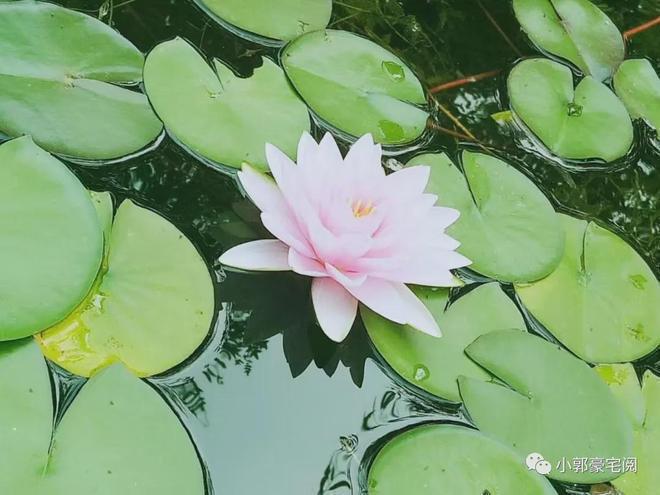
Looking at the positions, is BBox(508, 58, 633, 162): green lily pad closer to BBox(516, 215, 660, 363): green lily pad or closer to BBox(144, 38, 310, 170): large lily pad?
BBox(516, 215, 660, 363): green lily pad

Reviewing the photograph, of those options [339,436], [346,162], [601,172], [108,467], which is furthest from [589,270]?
[108,467]

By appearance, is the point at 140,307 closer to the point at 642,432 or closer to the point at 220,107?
the point at 220,107

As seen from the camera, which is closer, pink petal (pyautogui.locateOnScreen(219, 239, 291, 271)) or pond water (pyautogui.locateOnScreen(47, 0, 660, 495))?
pond water (pyautogui.locateOnScreen(47, 0, 660, 495))

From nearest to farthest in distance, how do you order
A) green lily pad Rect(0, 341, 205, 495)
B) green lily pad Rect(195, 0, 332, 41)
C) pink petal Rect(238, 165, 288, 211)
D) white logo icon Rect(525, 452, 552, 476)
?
green lily pad Rect(0, 341, 205, 495), white logo icon Rect(525, 452, 552, 476), pink petal Rect(238, 165, 288, 211), green lily pad Rect(195, 0, 332, 41)

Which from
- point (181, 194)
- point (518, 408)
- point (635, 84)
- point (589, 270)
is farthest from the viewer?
point (635, 84)

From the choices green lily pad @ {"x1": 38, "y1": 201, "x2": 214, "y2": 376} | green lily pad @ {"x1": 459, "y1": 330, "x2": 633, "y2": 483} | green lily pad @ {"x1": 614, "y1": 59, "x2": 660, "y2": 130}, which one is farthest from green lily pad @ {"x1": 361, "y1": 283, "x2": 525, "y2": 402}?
green lily pad @ {"x1": 614, "y1": 59, "x2": 660, "y2": 130}

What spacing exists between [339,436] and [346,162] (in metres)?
0.57

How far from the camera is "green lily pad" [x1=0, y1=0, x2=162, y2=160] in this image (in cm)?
155

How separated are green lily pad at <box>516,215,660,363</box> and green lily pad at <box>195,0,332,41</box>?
2.87ft

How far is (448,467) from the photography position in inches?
53.2

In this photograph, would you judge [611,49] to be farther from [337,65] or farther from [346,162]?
[346,162]

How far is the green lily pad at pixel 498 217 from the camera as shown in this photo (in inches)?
66.3

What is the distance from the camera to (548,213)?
180cm

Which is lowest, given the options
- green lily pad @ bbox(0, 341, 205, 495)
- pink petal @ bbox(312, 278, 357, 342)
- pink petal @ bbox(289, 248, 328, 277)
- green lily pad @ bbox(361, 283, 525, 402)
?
green lily pad @ bbox(0, 341, 205, 495)
